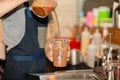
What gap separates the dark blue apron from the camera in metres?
1.53

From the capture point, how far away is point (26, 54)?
1.54 m

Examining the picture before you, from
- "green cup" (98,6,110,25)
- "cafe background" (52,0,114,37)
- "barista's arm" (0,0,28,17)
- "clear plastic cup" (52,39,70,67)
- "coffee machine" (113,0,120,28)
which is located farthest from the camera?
"cafe background" (52,0,114,37)

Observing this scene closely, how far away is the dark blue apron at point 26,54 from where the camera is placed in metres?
1.53

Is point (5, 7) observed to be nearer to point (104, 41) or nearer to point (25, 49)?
point (25, 49)

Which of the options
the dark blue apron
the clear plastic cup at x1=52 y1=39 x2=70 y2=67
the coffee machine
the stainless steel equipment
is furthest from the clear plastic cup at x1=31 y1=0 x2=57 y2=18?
the coffee machine

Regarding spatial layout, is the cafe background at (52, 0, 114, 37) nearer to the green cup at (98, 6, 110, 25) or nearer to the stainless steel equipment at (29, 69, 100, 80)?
the green cup at (98, 6, 110, 25)

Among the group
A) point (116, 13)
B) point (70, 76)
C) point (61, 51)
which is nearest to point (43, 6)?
point (61, 51)

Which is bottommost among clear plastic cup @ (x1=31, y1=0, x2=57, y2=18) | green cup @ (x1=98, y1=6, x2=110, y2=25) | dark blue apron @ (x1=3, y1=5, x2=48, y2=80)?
dark blue apron @ (x1=3, y1=5, x2=48, y2=80)

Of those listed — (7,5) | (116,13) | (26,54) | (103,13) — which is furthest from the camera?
(103,13)

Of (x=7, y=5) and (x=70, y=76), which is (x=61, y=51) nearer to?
(x=70, y=76)

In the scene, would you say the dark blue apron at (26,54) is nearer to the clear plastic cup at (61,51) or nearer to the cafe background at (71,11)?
the clear plastic cup at (61,51)

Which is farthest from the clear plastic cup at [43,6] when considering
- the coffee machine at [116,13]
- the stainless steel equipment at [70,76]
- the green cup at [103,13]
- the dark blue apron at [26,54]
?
the green cup at [103,13]

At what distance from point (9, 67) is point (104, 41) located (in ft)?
3.12

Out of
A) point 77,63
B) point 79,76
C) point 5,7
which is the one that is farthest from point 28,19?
point 77,63
